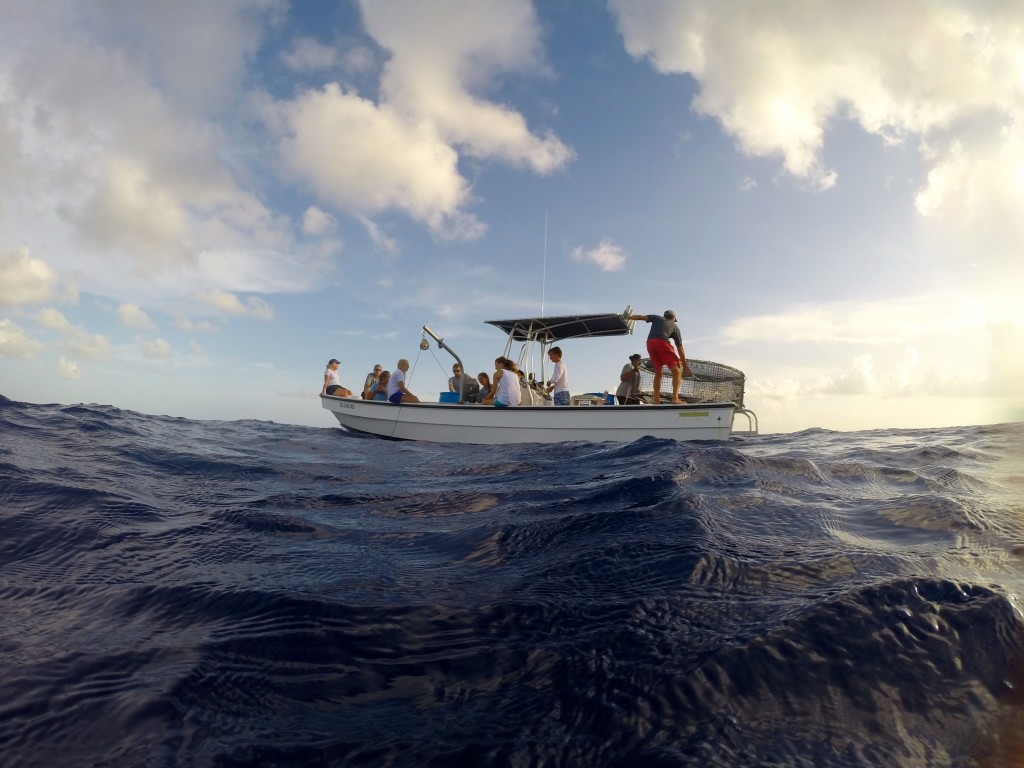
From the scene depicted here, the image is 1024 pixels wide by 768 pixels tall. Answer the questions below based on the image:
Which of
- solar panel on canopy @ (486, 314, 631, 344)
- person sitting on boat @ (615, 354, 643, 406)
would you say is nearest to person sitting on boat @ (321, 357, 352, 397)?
solar panel on canopy @ (486, 314, 631, 344)

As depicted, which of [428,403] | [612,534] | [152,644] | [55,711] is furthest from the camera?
[428,403]

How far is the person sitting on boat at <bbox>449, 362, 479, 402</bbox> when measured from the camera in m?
13.3

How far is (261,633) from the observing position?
6.09 ft

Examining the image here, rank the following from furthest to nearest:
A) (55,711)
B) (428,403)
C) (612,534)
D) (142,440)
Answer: (428,403) → (142,440) → (612,534) → (55,711)

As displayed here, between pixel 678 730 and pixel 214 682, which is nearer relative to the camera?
pixel 678 730

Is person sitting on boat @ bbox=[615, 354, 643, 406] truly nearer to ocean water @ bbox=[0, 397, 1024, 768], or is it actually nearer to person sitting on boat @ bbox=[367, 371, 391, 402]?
person sitting on boat @ bbox=[367, 371, 391, 402]

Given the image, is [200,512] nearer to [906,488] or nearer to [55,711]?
[55,711]

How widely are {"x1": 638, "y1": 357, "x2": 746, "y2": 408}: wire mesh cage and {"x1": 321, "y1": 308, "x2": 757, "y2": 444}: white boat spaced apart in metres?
0.02

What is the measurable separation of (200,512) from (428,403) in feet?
27.8

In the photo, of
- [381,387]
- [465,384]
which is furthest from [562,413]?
[381,387]

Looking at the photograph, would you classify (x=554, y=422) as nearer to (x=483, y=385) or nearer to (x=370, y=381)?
(x=483, y=385)

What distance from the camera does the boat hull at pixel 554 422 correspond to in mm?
10297

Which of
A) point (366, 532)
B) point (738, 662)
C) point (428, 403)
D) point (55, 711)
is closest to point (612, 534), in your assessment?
point (738, 662)

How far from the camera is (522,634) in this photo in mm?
1782
